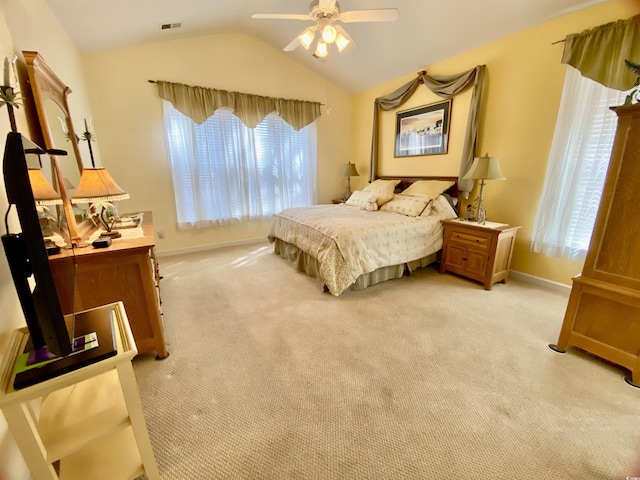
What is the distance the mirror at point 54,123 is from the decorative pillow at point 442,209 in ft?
10.5

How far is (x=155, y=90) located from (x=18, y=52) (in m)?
2.20

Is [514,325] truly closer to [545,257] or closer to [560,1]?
[545,257]

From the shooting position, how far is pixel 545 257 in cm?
278

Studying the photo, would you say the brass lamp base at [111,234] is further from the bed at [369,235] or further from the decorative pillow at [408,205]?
the decorative pillow at [408,205]

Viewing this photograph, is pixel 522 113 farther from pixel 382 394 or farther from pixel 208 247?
pixel 208 247

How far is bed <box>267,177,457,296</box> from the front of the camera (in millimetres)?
2574

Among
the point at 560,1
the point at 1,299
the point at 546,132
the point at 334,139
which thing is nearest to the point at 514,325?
the point at 546,132

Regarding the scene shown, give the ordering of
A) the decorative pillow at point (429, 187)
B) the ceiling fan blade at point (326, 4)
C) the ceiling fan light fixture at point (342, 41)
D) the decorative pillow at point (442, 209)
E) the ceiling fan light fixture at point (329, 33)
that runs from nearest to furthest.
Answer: the ceiling fan blade at point (326, 4) → the ceiling fan light fixture at point (329, 33) → the ceiling fan light fixture at point (342, 41) → the decorative pillow at point (442, 209) → the decorative pillow at point (429, 187)

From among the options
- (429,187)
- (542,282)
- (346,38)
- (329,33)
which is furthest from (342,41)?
(542,282)

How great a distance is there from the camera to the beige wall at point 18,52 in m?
0.97

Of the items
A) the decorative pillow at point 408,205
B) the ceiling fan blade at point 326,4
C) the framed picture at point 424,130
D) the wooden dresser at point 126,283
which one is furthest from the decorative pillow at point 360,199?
the wooden dresser at point 126,283

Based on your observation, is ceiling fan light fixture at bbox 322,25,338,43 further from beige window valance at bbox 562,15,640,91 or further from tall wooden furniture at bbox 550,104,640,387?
beige window valance at bbox 562,15,640,91

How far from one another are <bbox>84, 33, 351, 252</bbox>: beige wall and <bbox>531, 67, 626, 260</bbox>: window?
3.41m

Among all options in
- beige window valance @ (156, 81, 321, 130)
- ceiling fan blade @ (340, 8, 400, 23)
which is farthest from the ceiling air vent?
ceiling fan blade @ (340, 8, 400, 23)
